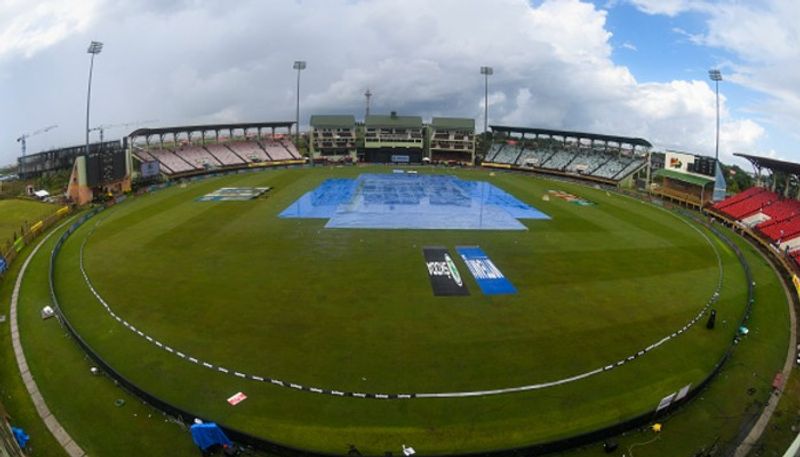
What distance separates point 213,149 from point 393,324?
92400 mm

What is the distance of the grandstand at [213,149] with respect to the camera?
92438mm

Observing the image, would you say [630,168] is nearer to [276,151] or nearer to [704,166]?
[704,166]

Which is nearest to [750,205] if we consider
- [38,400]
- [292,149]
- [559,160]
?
[559,160]

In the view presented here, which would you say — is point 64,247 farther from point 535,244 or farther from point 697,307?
point 697,307

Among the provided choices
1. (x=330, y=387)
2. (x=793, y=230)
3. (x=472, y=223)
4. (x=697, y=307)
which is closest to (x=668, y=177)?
(x=793, y=230)

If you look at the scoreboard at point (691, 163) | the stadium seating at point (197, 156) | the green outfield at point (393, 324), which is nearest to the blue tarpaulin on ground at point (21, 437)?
the green outfield at point (393, 324)

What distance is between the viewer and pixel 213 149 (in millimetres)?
106875

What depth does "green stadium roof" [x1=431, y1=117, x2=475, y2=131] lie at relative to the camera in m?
121

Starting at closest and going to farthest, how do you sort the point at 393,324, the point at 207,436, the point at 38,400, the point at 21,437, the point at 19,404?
the point at 207,436
the point at 21,437
the point at 19,404
the point at 38,400
the point at 393,324

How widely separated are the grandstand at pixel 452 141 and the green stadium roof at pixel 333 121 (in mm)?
20725

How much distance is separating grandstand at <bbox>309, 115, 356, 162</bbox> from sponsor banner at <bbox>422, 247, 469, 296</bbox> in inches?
3261

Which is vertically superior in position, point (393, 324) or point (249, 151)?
point (249, 151)

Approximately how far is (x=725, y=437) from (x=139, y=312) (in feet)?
98.5

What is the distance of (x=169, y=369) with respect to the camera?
22406 millimetres
